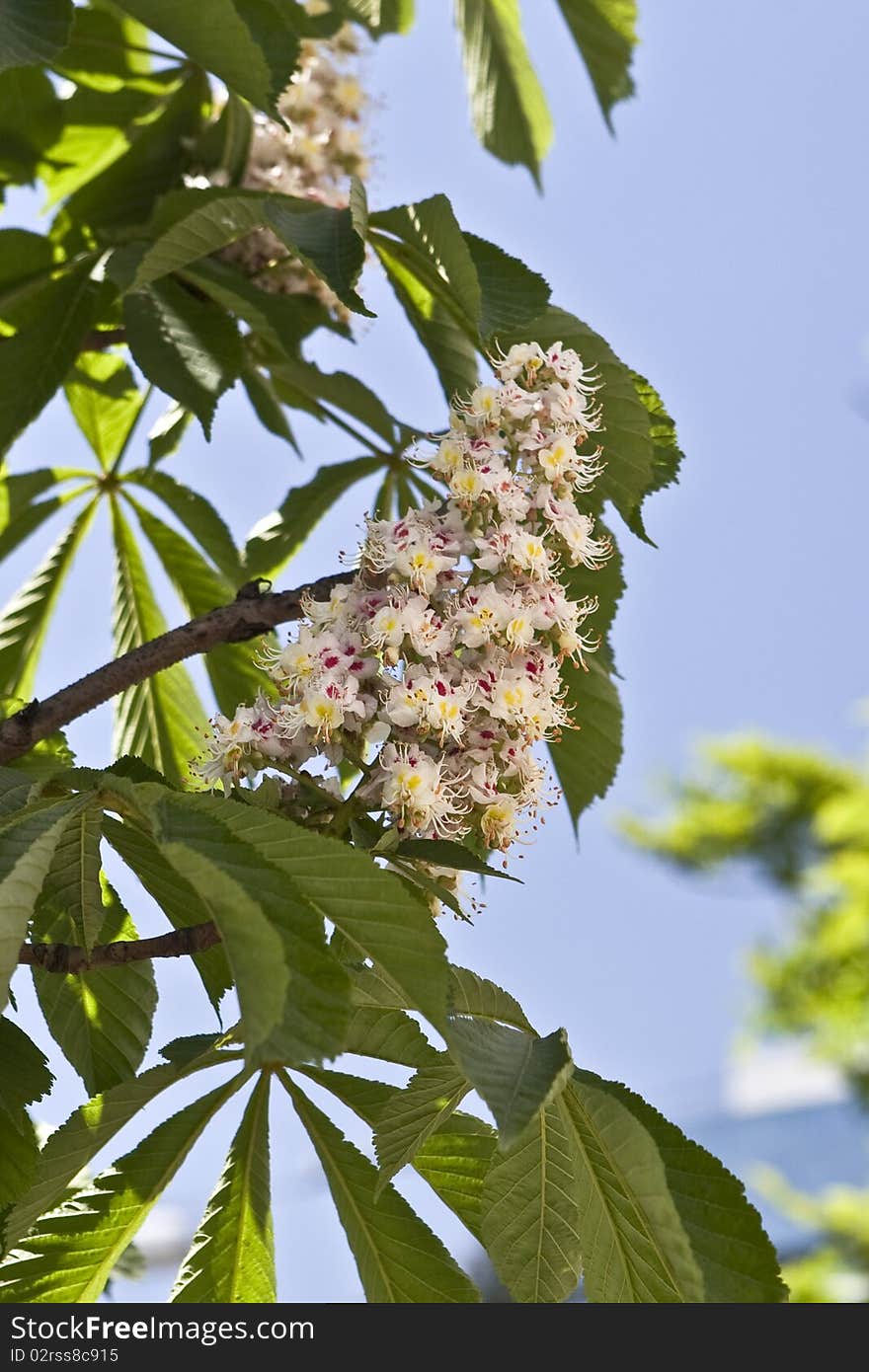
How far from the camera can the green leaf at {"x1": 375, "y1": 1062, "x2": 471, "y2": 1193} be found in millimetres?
1100

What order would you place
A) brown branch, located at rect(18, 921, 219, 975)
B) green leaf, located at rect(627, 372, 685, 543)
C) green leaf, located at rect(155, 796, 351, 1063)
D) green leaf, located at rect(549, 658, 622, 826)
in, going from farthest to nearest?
green leaf, located at rect(549, 658, 622, 826)
green leaf, located at rect(627, 372, 685, 543)
brown branch, located at rect(18, 921, 219, 975)
green leaf, located at rect(155, 796, 351, 1063)

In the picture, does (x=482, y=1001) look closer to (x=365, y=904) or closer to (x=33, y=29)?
A: (x=365, y=904)

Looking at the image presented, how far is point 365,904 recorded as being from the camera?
0.95 meters

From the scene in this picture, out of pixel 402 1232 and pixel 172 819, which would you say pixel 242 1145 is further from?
pixel 172 819

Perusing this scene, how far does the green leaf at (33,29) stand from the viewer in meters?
1.36

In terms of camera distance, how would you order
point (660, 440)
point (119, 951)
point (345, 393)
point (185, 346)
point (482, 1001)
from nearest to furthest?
point (482, 1001) < point (119, 951) < point (660, 440) < point (185, 346) < point (345, 393)

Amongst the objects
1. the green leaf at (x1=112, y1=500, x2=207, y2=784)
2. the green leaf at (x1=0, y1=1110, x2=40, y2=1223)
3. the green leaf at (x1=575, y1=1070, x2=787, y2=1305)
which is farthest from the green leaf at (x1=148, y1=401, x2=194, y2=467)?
the green leaf at (x1=575, y1=1070, x2=787, y2=1305)

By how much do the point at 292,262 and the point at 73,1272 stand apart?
4.65 ft

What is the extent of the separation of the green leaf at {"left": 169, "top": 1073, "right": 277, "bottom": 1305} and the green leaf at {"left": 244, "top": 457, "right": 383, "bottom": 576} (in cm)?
94

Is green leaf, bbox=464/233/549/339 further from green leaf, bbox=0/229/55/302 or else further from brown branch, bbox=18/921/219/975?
green leaf, bbox=0/229/55/302

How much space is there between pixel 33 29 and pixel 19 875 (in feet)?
2.82

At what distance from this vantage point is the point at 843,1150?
39.6 metres

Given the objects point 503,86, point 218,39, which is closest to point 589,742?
point 218,39

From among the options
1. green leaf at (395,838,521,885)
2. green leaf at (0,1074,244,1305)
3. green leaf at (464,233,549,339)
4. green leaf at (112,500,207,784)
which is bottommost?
green leaf at (0,1074,244,1305)
